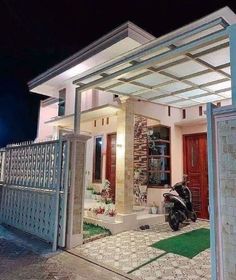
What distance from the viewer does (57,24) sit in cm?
850

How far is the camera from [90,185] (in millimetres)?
9203

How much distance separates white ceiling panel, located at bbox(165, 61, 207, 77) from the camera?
12.9 feet

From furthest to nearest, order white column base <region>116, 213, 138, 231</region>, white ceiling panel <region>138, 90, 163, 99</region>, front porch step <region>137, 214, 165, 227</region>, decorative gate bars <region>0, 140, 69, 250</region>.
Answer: front porch step <region>137, 214, 165, 227</region>, white column base <region>116, 213, 138, 231</region>, white ceiling panel <region>138, 90, 163, 99</region>, decorative gate bars <region>0, 140, 69, 250</region>

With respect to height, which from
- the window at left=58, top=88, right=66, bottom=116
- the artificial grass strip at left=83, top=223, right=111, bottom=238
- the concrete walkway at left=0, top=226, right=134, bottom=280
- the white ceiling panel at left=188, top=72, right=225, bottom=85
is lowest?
the concrete walkway at left=0, top=226, right=134, bottom=280

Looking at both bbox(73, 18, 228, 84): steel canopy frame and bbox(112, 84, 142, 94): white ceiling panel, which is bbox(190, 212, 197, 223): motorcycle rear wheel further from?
bbox(73, 18, 228, 84): steel canopy frame

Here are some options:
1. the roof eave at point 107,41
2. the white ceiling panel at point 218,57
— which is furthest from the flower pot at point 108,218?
the white ceiling panel at point 218,57

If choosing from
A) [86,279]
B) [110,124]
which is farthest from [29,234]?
Result: [110,124]

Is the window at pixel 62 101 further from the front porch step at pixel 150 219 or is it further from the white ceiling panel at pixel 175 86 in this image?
the front porch step at pixel 150 219

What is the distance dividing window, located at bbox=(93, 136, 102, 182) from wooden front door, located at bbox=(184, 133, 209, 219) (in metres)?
3.04

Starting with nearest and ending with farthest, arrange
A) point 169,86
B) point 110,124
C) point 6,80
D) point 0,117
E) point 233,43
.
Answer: point 233,43 < point 169,86 < point 110,124 < point 6,80 < point 0,117

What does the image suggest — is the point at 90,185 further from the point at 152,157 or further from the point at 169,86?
the point at 169,86

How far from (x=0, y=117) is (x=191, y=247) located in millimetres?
11286

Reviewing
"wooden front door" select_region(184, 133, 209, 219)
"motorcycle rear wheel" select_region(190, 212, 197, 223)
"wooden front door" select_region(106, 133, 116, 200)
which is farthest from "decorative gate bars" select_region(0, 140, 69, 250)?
"wooden front door" select_region(184, 133, 209, 219)

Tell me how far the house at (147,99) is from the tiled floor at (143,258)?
0.89 metres
